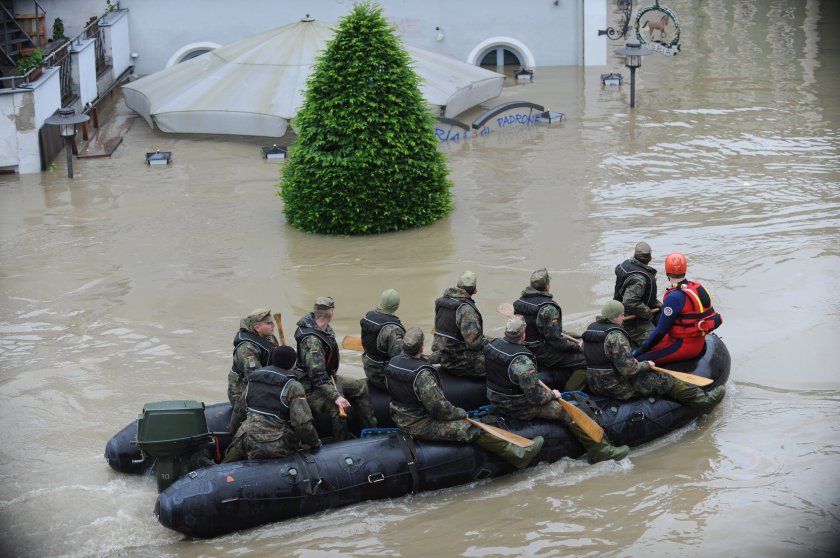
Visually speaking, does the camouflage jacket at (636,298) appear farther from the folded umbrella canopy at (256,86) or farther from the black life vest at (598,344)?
the folded umbrella canopy at (256,86)

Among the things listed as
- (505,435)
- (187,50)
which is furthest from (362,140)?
(187,50)

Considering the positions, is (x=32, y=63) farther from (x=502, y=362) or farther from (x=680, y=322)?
(x=680, y=322)

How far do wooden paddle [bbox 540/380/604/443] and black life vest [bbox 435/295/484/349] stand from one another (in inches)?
40.7

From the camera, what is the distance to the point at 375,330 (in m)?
11.1

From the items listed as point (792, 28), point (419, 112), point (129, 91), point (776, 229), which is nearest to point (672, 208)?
point (776, 229)

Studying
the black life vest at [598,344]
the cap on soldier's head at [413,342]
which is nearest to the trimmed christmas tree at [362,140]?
the black life vest at [598,344]

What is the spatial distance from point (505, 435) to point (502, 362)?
0.67m

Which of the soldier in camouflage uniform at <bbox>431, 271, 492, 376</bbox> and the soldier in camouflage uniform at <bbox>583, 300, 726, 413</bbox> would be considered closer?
the soldier in camouflage uniform at <bbox>583, 300, 726, 413</bbox>

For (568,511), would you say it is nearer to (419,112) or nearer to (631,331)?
(631,331)

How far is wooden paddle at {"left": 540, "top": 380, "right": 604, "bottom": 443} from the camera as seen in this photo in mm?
10703

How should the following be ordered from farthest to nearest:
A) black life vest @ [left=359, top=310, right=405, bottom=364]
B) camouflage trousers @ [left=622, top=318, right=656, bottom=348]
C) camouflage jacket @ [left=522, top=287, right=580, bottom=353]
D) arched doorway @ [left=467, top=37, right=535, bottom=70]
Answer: arched doorway @ [left=467, top=37, right=535, bottom=70] → camouflage trousers @ [left=622, top=318, right=656, bottom=348] → camouflage jacket @ [left=522, top=287, right=580, bottom=353] → black life vest @ [left=359, top=310, right=405, bottom=364]

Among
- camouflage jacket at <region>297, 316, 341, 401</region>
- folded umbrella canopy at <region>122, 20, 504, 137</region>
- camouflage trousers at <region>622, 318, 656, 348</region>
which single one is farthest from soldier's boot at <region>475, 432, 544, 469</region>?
folded umbrella canopy at <region>122, 20, 504, 137</region>

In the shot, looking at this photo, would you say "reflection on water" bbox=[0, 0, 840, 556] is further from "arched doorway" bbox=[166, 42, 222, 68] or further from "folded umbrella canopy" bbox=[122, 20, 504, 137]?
"arched doorway" bbox=[166, 42, 222, 68]

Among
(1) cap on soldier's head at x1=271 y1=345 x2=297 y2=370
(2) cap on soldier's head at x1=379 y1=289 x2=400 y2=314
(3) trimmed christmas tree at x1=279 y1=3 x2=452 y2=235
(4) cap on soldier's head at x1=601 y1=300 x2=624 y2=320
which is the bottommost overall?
(1) cap on soldier's head at x1=271 y1=345 x2=297 y2=370
